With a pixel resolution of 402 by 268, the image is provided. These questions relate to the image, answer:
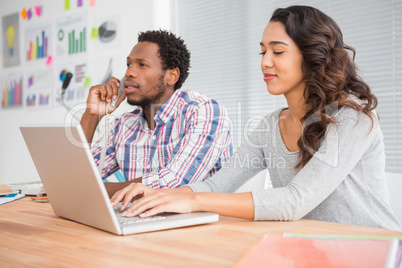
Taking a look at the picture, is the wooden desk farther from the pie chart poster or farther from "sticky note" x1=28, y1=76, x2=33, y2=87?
"sticky note" x1=28, y1=76, x2=33, y2=87

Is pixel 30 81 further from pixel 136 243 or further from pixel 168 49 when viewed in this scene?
Answer: pixel 136 243

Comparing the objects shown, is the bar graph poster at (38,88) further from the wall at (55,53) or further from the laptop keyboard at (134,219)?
the laptop keyboard at (134,219)

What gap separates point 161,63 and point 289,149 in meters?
1.00

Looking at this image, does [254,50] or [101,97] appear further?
[254,50]

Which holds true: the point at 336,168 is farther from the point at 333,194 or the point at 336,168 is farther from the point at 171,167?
the point at 171,167

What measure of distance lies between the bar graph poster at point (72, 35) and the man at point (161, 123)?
1571mm

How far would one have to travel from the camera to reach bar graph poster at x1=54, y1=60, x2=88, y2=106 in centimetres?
364

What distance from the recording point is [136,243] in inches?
32.8

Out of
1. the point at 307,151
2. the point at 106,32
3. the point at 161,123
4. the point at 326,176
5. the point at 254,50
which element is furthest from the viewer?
the point at 106,32

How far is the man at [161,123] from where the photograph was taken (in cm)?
182

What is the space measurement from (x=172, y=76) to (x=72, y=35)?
1871mm

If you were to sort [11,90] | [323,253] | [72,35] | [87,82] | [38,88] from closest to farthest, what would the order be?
[323,253] < [87,82] < [72,35] < [38,88] < [11,90]

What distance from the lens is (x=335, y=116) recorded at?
1249 millimetres

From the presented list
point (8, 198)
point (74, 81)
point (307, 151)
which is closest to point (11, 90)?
point (74, 81)
